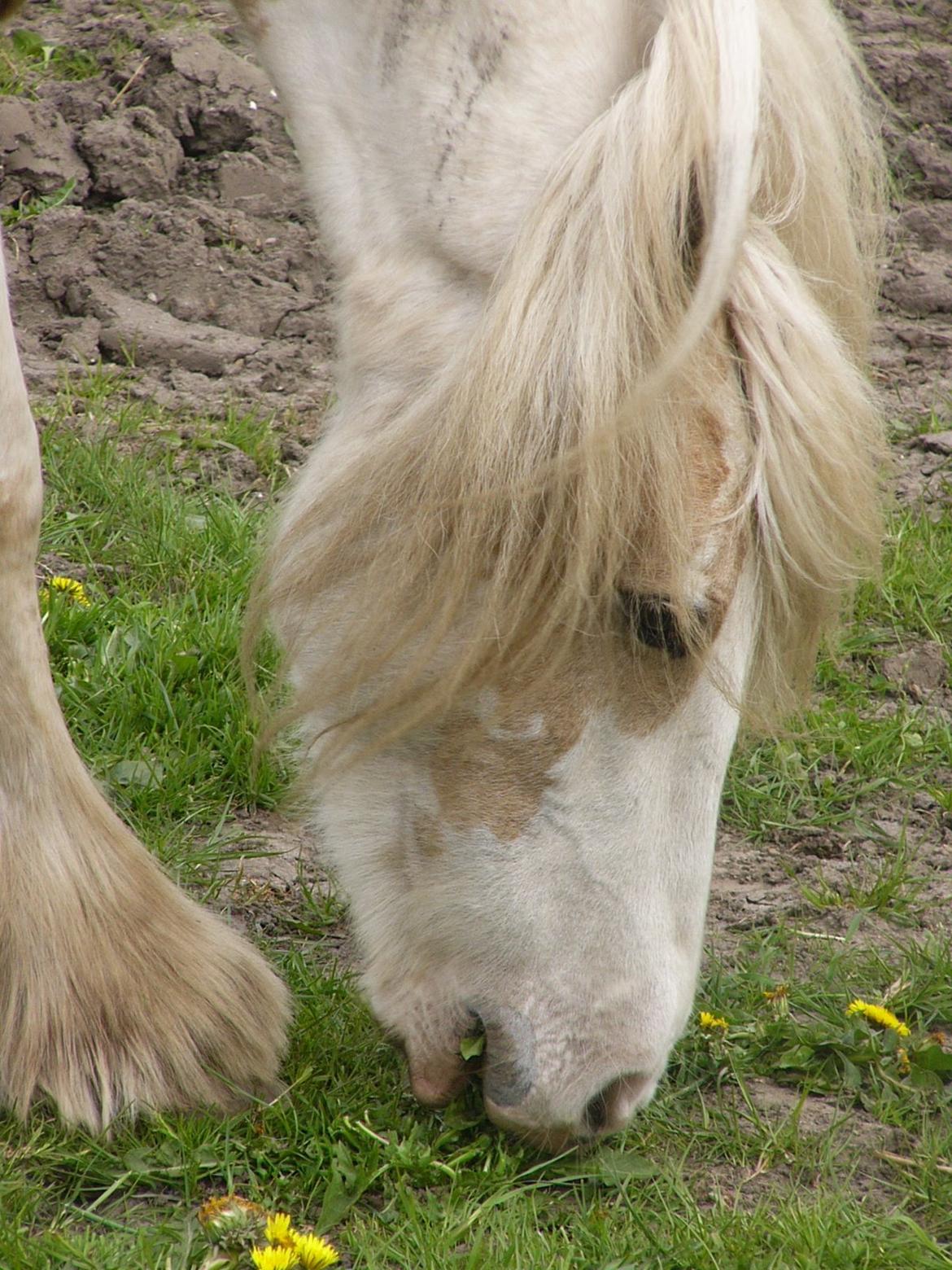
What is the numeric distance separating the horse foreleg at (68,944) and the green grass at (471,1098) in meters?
0.07

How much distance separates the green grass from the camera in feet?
7.22

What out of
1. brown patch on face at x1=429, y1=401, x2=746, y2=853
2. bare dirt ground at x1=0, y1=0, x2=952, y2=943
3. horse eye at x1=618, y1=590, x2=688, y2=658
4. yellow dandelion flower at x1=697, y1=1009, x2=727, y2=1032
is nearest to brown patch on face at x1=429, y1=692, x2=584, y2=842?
brown patch on face at x1=429, y1=401, x2=746, y2=853

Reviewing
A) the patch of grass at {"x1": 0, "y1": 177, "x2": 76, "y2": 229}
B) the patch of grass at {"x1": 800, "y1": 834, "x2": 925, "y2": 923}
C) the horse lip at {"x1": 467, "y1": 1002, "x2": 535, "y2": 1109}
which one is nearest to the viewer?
the horse lip at {"x1": 467, "y1": 1002, "x2": 535, "y2": 1109}

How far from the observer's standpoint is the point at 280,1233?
2051 millimetres

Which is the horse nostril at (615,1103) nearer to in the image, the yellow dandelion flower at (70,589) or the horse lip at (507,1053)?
the horse lip at (507,1053)

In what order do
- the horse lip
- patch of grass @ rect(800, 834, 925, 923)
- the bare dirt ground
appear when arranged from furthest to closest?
1. the bare dirt ground
2. patch of grass @ rect(800, 834, 925, 923)
3. the horse lip

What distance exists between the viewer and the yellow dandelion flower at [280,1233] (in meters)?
2.05

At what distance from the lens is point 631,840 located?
2.10m

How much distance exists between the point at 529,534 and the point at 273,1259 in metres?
1.01

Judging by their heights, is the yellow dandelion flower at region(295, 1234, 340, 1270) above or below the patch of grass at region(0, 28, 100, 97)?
below

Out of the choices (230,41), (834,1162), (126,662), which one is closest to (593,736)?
(834,1162)

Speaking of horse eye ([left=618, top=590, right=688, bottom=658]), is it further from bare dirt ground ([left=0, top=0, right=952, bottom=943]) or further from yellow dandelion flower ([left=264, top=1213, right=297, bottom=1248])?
bare dirt ground ([left=0, top=0, right=952, bottom=943])

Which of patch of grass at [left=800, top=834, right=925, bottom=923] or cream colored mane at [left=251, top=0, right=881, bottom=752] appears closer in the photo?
cream colored mane at [left=251, top=0, right=881, bottom=752]

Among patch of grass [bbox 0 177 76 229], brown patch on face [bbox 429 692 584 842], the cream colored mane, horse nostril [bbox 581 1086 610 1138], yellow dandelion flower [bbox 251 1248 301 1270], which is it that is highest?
the cream colored mane
